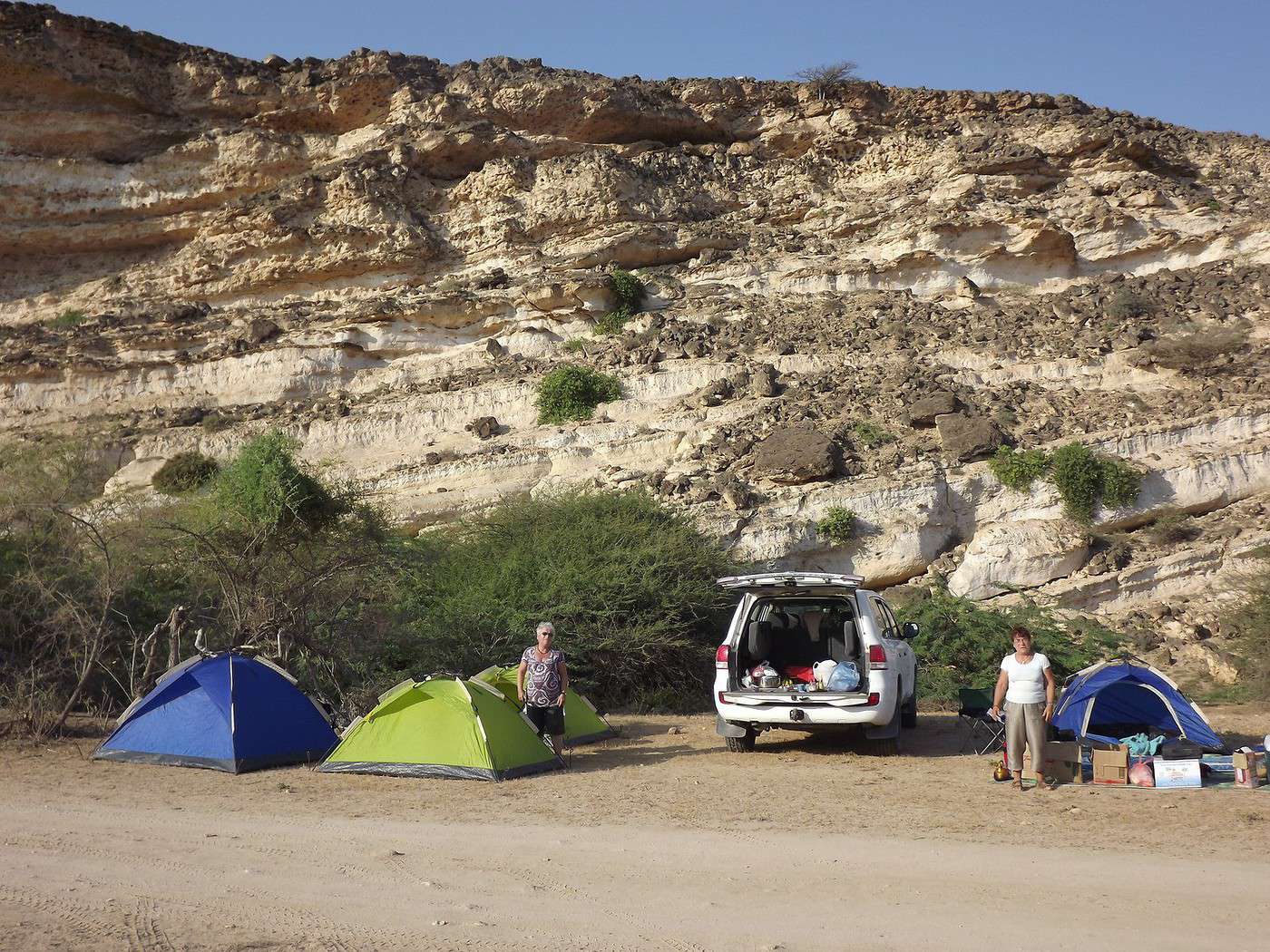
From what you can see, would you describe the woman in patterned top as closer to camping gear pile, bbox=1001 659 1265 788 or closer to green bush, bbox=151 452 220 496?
camping gear pile, bbox=1001 659 1265 788

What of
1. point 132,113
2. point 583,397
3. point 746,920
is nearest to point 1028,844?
point 746,920

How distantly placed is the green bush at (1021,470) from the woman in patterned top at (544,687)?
47.1 ft

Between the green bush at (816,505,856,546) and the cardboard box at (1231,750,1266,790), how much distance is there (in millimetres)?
11938

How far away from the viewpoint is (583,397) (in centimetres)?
2555

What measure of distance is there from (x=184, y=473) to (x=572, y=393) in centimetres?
970

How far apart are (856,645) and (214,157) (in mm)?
28747

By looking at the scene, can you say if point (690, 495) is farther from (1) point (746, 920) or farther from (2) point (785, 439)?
(1) point (746, 920)

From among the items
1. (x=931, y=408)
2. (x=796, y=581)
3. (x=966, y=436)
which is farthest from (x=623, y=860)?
(x=931, y=408)

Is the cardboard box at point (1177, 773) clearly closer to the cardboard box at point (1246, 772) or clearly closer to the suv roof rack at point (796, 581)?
the cardboard box at point (1246, 772)

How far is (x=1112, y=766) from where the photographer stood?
8727 millimetres

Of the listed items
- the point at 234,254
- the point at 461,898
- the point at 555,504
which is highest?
the point at 234,254

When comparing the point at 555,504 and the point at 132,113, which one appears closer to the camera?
the point at 555,504

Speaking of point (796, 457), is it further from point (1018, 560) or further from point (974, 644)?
point (974, 644)

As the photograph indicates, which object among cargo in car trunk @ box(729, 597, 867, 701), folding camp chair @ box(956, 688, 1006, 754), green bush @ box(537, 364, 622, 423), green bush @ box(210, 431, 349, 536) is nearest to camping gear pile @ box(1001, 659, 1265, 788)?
folding camp chair @ box(956, 688, 1006, 754)
